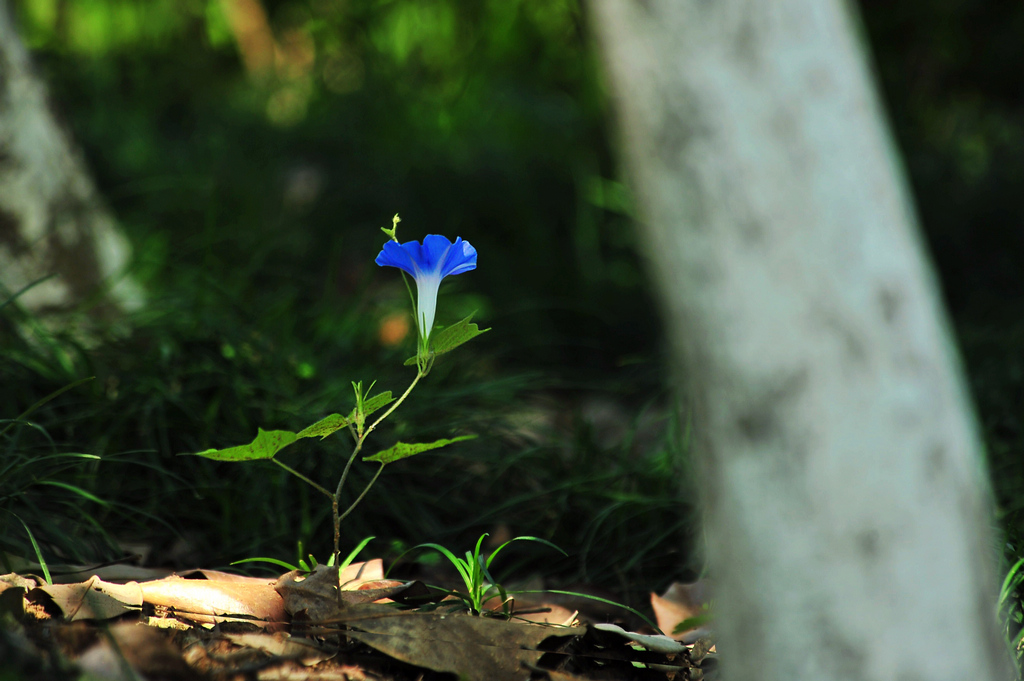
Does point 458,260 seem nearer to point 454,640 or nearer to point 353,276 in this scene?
point 454,640

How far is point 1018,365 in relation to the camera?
237 cm

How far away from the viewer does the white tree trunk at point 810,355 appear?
0.77m

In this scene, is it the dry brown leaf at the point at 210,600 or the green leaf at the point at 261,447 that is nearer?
the green leaf at the point at 261,447

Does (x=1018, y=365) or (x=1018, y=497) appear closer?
(x=1018, y=497)

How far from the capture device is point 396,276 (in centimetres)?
377

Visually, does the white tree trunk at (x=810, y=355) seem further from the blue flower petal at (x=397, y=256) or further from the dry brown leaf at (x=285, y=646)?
the dry brown leaf at (x=285, y=646)

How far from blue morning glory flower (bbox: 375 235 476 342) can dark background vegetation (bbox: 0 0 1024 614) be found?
0.39m

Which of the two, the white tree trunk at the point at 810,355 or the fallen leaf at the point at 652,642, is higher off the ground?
the white tree trunk at the point at 810,355

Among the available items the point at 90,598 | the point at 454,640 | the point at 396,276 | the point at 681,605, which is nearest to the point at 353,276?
the point at 396,276

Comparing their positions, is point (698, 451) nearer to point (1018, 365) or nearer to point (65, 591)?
point (65, 591)

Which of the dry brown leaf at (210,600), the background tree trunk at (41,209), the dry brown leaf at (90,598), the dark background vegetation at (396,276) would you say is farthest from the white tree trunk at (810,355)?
the background tree trunk at (41,209)

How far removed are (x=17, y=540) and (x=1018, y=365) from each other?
8.25ft

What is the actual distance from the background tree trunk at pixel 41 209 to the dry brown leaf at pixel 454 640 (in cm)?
138

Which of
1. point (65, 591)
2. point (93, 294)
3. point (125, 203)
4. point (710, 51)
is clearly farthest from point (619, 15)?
point (125, 203)
